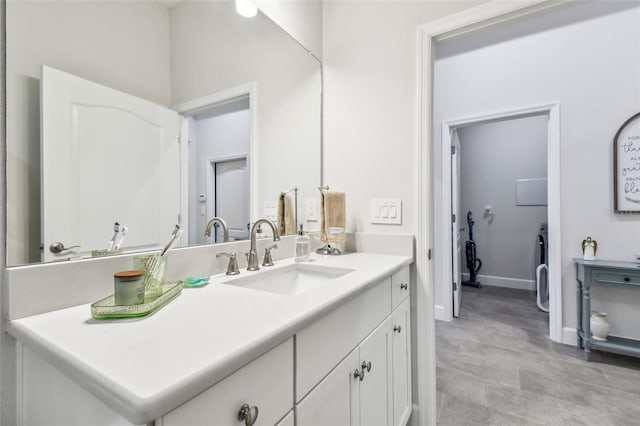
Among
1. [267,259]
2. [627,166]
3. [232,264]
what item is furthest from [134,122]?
[627,166]

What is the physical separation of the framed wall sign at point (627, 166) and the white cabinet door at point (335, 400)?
261 centimetres

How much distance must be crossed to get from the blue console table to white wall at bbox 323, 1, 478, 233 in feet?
5.82

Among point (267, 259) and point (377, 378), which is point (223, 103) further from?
point (377, 378)

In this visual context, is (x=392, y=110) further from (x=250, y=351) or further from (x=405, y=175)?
(x=250, y=351)

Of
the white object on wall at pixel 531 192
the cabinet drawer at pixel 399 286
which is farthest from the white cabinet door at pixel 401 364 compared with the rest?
the white object on wall at pixel 531 192

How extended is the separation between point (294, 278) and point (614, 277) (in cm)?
239

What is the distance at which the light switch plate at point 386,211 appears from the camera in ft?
4.77

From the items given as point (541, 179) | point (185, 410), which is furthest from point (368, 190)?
point (541, 179)

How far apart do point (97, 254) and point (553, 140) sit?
3.17 meters

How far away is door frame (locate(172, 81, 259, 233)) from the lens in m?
1.02

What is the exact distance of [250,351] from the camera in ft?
1.59

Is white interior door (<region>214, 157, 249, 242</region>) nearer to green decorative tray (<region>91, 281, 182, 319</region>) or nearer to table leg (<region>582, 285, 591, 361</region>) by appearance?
green decorative tray (<region>91, 281, 182, 319</region>)

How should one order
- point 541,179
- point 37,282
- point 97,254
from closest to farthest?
point 37,282 → point 97,254 → point 541,179

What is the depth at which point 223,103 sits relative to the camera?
1.19m
